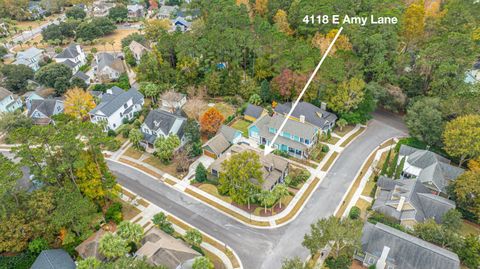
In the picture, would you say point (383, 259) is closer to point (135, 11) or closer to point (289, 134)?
point (289, 134)

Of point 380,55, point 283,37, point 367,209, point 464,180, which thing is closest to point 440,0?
point 380,55

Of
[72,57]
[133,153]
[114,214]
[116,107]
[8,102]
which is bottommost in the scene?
[114,214]

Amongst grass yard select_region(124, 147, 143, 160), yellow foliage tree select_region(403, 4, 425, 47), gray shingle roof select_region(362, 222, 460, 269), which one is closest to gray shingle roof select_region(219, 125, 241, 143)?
grass yard select_region(124, 147, 143, 160)

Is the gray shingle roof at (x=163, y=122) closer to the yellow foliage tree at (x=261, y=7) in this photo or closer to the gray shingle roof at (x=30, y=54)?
the yellow foliage tree at (x=261, y=7)

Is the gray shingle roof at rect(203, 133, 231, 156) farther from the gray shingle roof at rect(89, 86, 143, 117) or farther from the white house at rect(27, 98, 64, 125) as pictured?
the white house at rect(27, 98, 64, 125)

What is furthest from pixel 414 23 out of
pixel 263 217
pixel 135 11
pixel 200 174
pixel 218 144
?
pixel 135 11

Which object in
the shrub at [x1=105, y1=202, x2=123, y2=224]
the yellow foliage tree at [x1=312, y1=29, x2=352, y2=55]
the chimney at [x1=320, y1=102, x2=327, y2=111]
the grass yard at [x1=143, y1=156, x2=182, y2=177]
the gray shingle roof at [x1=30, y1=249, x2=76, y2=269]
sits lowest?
the gray shingle roof at [x1=30, y1=249, x2=76, y2=269]

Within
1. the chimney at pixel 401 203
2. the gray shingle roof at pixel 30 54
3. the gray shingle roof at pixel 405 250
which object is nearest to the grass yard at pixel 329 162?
the chimney at pixel 401 203
